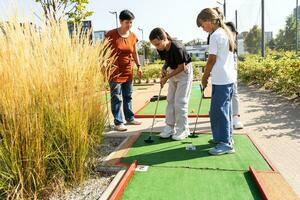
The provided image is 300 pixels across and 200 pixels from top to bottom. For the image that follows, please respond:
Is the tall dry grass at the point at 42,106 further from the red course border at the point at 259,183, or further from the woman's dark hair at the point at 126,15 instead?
the woman's dark hair at the point at 126,15

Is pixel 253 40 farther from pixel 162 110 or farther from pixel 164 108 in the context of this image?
pixel 162 110

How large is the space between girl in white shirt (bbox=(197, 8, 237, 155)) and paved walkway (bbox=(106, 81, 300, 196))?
0.68m

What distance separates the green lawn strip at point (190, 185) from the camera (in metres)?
3.03

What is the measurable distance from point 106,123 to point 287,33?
68.9 meters

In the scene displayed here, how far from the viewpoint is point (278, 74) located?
9.55 m

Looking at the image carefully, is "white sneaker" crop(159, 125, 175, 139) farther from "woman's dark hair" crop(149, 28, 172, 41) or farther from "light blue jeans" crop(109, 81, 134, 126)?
"woman's dark hair" crop(149, 28, 172, 41)

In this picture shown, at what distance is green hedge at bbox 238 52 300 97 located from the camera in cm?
806

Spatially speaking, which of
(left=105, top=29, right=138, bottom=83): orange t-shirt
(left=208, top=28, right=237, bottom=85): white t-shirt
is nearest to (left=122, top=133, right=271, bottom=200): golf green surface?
(left=208, top=28, right=237, bottom=85): white t-shirt

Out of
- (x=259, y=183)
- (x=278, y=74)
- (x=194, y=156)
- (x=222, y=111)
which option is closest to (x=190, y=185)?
(x=259, y=183)

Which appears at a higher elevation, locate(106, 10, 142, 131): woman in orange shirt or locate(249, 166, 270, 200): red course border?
locate(106, 10, 142, 131): woman in orange shirt

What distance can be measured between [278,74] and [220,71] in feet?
20.6

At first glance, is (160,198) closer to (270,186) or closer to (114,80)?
(270,186)

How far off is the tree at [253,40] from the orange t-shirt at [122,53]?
238 ft

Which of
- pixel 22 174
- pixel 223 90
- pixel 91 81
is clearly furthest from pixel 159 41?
pixel 22 174
